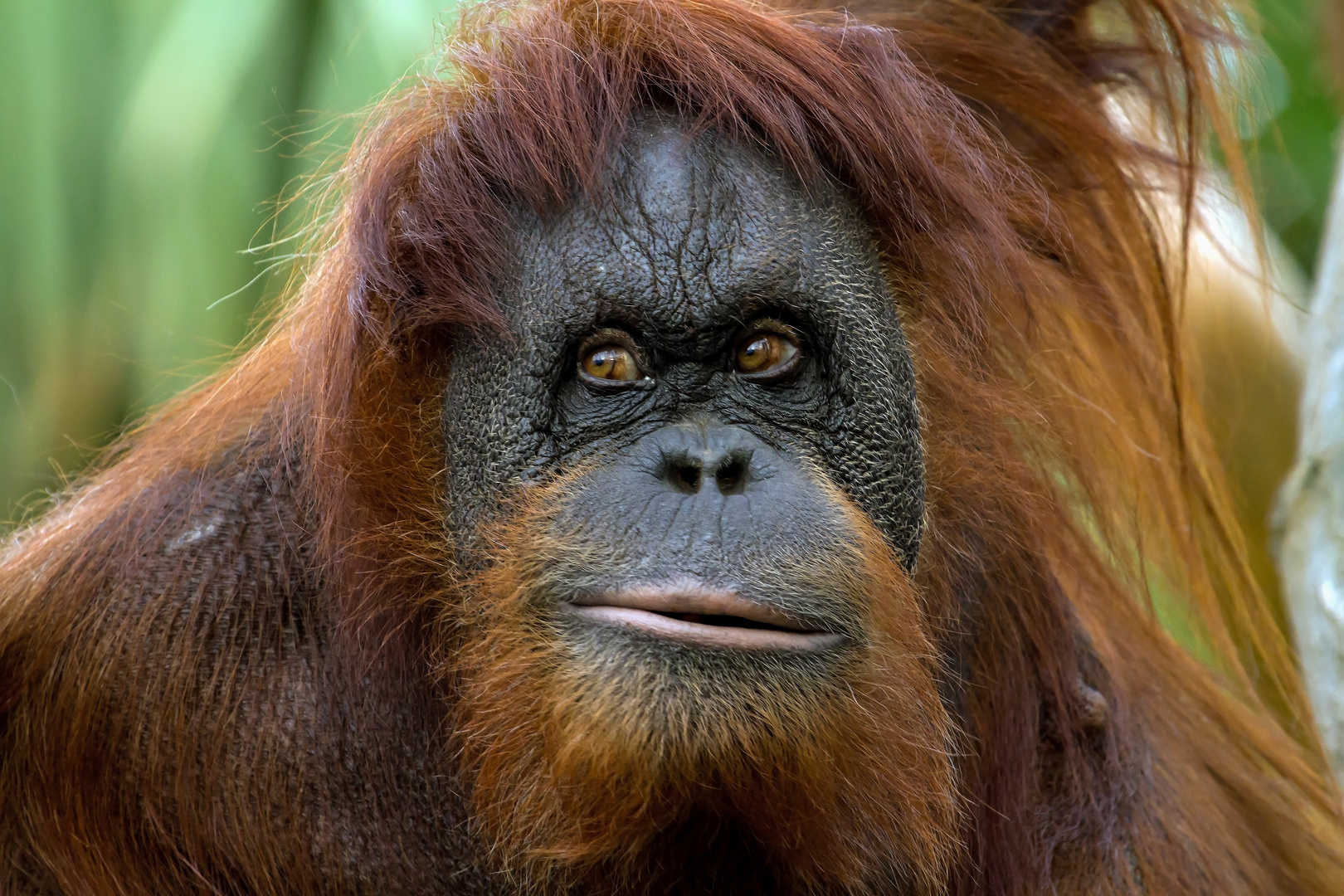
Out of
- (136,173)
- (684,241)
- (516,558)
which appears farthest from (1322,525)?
(136,173)

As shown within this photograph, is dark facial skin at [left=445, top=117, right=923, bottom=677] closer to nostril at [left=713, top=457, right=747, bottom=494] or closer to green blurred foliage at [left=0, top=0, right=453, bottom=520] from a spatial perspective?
nostril at [left=713, top=457, right=747, bottom=494]

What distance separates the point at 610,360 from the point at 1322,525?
160cm

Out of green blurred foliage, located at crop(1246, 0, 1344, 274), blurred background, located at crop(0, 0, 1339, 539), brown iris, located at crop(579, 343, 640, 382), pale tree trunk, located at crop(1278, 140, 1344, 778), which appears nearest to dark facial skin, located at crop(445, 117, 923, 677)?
brown iris, located at crop(579, 343, 640, 382)

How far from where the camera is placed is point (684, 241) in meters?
1.70

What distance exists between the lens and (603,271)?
66.9 inches

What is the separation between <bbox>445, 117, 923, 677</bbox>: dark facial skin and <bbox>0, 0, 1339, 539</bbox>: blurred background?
176 centimetres

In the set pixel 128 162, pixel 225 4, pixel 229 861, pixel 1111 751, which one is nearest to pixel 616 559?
pixel 229 861

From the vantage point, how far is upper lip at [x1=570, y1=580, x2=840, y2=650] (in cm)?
150

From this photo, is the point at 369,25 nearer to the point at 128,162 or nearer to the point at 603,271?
the point at 128,162

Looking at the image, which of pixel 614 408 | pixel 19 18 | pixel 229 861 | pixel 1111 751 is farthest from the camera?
pixel 19 18

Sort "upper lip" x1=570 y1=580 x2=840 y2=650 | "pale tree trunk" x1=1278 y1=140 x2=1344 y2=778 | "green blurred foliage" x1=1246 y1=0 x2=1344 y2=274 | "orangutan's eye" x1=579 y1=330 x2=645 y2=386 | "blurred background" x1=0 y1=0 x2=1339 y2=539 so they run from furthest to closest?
"green blurred foliage" x1=1246 y1=0 x2=1344 y2=274
"blurred background" x1=0 y1=0 x2=1339 y2=539
"pale tree trunk" x1=1278 y1=140 x2=1344 y2=778
"orangutan's eye" x1=579 y1=330 x2=645 y2=386
"upper lip" x1=570 y1=580 x2=840 y2=650

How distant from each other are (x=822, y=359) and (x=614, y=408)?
11.5 inches

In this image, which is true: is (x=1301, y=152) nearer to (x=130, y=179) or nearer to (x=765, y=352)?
(x=130, y=179)

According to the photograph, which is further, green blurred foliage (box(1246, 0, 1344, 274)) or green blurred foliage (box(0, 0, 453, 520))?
green blurred foliage (box(1246, 0, 1344, 274))
